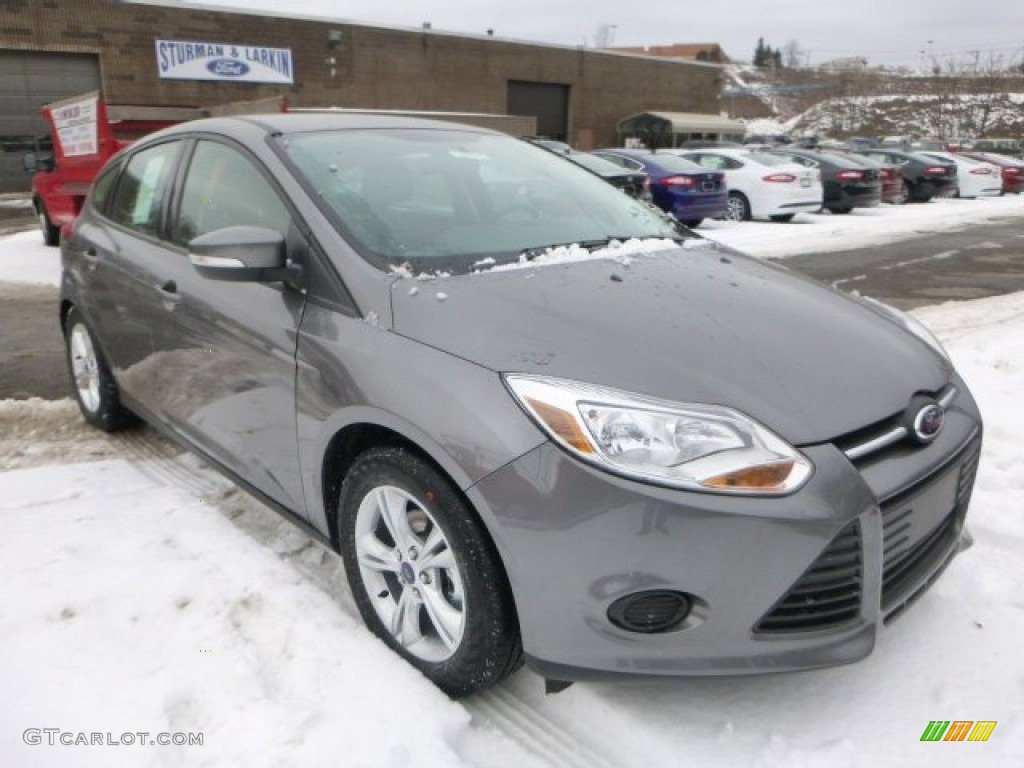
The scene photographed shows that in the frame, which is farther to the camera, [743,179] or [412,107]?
[412,107]

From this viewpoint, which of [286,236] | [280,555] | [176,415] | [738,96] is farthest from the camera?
[738,96]

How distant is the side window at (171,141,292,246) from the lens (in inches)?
112

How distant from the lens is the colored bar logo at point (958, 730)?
212 cm

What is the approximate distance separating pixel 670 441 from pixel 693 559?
26cm

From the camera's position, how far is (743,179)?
50.7 feet

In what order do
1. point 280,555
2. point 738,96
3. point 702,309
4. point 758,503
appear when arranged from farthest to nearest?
point 738,96
point 280,555
point 702,309
point 758,503

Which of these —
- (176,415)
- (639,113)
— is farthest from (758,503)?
(639,113)

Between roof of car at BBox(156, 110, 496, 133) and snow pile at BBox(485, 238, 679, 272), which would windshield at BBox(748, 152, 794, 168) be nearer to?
roof of car at BBox(156, 110, 496, 133)

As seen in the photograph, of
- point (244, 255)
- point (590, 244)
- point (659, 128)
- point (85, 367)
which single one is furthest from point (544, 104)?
point (244, 255)

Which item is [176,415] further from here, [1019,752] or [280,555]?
[1019,752]

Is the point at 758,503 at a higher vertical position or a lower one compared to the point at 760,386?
lower

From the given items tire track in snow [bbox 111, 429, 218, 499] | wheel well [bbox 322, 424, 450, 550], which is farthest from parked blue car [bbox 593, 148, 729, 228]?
wheel well [bbox 322, 424, 450, 550]

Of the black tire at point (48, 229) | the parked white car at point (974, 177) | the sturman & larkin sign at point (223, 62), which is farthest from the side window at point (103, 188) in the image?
the sturman & larkin sign at point (223, 62)

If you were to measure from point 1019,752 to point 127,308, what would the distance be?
3.48 metres
